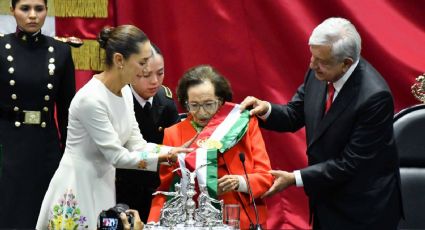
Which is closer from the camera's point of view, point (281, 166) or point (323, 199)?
point (323, 199)

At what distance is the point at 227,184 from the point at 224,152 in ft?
0.60

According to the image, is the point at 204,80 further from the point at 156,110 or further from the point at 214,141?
the point at 156,110

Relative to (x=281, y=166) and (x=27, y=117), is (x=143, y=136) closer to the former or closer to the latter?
(x=27, y=117)

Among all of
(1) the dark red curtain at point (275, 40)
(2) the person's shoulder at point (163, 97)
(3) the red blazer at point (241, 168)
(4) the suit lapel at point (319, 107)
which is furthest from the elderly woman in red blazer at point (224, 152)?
(1) the dark red curtain at point (275, 40)

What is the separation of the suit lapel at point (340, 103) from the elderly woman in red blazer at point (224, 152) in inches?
10.5

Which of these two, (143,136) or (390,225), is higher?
(143,136)

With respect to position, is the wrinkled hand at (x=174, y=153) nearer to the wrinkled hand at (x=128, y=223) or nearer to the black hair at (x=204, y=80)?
the black hair at (x=204, y=80)

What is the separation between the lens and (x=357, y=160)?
3.55m

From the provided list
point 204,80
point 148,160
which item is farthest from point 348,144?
point 148,160

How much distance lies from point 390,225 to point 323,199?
270 mm

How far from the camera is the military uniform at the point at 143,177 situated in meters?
4.06

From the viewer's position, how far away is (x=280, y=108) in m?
3.95

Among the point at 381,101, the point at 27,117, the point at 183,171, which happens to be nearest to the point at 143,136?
the point at 27,117

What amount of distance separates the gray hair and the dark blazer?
0.39 ft
